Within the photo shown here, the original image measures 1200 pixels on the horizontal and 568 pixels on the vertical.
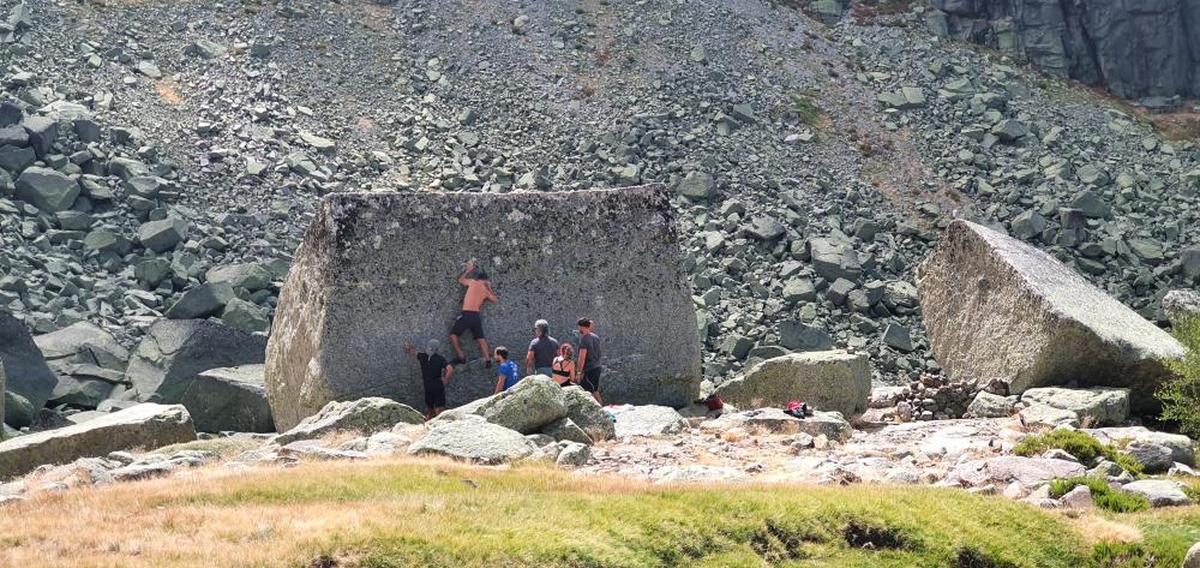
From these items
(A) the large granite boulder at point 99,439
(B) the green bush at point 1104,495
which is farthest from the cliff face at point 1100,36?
(B) the green bush at point 1104,495

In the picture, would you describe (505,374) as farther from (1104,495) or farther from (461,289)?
(1104,495)

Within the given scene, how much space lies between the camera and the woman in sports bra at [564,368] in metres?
21.0

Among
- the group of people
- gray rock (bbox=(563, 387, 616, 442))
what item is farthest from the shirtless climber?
gray rock (bbox=(563, 387, 616, 442))

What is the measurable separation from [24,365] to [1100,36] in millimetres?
47301

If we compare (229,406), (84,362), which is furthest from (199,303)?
(229,406)

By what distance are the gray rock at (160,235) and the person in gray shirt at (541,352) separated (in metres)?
21.7

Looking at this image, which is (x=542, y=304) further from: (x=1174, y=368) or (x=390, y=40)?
(x=390, y=40)

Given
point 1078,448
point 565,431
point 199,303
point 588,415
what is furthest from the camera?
point 199,303

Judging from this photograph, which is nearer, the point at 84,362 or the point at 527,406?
the point at 527,406

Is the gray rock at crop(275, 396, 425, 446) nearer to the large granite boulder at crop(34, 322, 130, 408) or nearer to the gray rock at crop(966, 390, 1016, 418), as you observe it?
the gray rock at crop(966, 390, 1016, 418)

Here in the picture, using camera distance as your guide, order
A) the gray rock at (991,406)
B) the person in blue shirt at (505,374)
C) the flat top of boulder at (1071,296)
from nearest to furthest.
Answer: the person in blue shirt at (505,374)
the gray rock at (991,406)
the flat top of boulder at (1071,296)

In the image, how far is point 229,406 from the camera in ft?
88.0

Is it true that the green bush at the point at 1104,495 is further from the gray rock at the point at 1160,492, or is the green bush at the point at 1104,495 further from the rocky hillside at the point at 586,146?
the rocky hillside at the point at 586,146

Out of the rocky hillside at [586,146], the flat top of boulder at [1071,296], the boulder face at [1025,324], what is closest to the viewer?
the boulder face at [1025,324]
